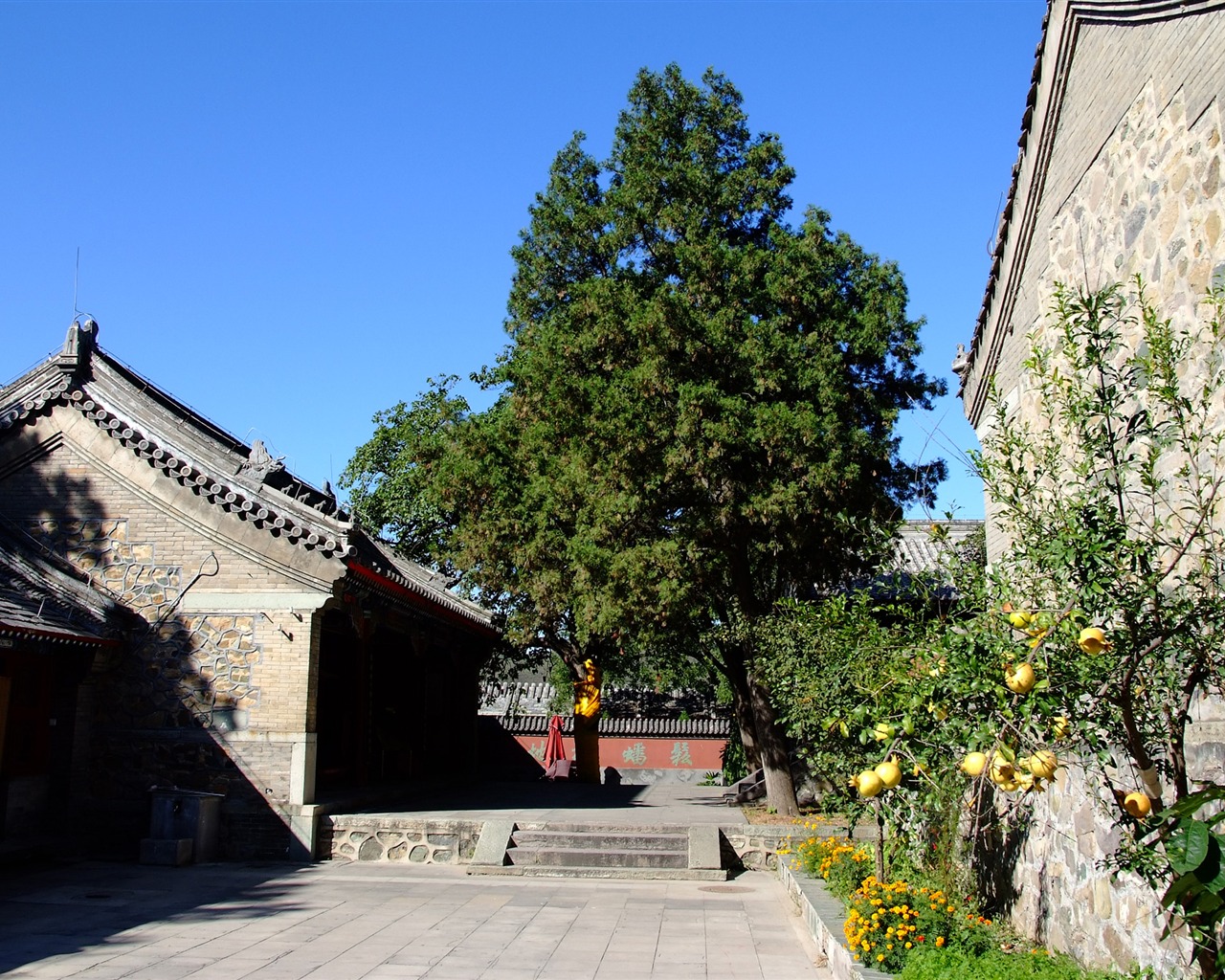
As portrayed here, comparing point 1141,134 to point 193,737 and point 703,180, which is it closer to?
point 703,180

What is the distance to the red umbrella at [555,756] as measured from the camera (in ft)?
80.0

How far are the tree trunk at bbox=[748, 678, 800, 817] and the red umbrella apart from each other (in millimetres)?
9987

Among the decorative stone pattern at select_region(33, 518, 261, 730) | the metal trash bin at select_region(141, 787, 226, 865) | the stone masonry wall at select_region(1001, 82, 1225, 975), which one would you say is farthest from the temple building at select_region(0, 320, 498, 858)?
the stone masonry wall at select_region(1001, 82, 1225, 975)

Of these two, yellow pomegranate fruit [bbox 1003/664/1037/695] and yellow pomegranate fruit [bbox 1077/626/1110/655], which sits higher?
yellow pomegranate fruit [bbox 1077/626/1110/655]

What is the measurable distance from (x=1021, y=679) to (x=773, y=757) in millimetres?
11896

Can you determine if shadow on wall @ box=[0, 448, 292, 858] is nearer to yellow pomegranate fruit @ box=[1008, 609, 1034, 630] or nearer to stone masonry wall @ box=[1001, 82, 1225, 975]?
stone masonry wall @ box=[1001, 82, 1225, 975]

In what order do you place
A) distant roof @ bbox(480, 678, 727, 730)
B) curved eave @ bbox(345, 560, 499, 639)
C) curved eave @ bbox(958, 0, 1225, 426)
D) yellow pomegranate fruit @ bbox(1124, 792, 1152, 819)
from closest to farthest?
yellow pomegranate fruit @ bbox(1124, 792, 1152, 819)
curved eave @ bbox(958, 0, 1225, 426)
curved eave @ bbox(345, 560, 499, 639)
distant roof @ bbox(480, 678, 727, 730)

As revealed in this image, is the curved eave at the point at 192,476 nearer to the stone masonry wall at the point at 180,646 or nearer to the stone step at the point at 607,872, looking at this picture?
the stone masonry wall at the point at 180,646

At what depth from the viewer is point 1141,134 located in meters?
5.68

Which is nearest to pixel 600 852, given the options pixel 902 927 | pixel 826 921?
pixel 826 921

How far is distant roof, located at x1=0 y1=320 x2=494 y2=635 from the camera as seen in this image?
41.9 feet

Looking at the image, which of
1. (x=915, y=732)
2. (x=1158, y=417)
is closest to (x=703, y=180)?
(x=1158, y=417)

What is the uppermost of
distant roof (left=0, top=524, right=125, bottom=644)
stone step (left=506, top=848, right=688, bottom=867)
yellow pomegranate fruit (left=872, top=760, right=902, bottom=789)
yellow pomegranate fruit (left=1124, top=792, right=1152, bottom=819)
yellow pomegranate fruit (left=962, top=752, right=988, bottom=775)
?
distant roof (left=0, top=524, right=125, bottom=644)

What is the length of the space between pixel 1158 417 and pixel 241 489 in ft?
35.0
